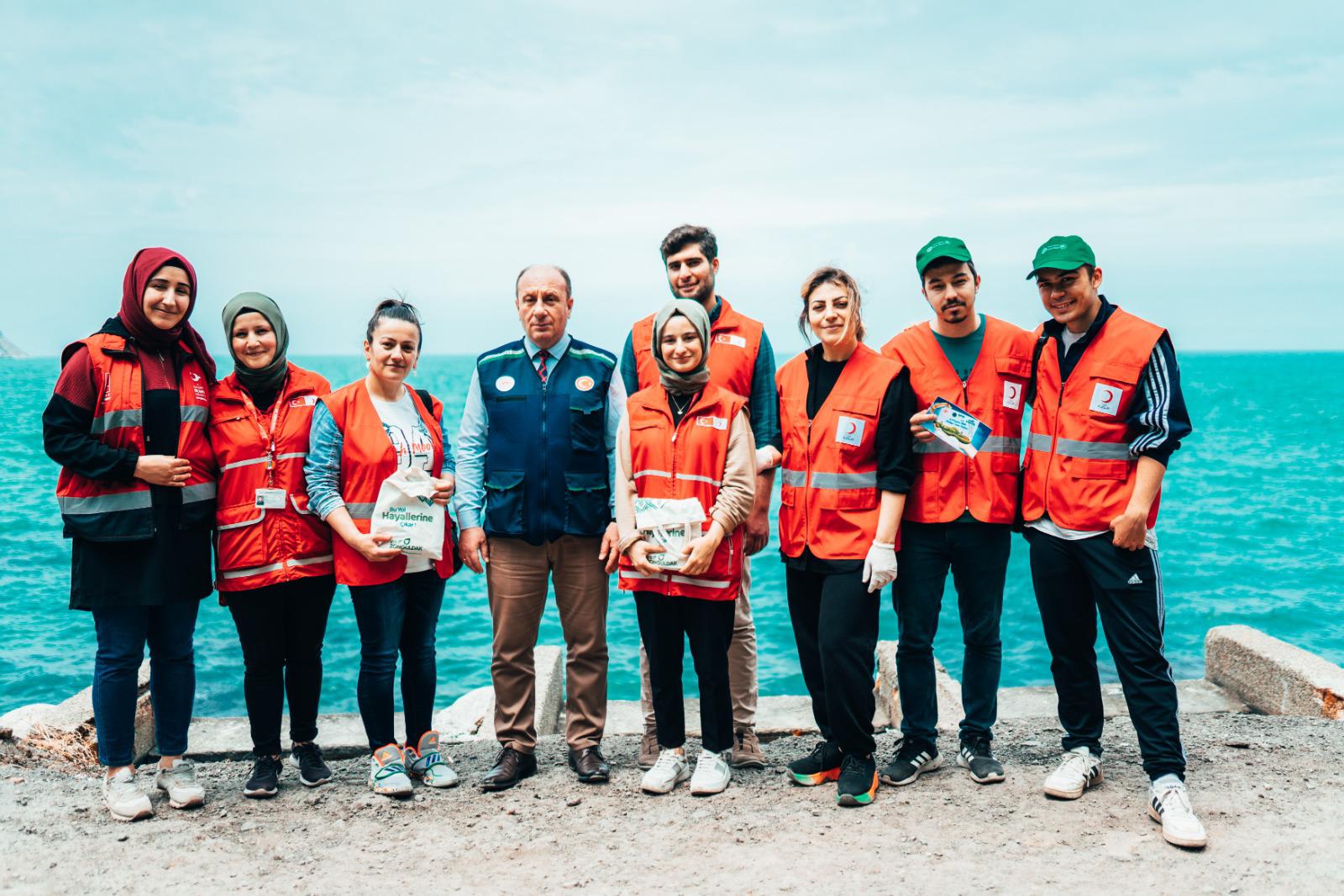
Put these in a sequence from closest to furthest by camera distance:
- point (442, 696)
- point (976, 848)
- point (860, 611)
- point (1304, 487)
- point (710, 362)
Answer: point (976, 848)
point (860, 611)
point (710, 362)
point (442, 696)
point (1304, 487)

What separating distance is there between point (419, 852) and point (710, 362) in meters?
2.58

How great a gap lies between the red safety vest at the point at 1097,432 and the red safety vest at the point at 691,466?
143 cm

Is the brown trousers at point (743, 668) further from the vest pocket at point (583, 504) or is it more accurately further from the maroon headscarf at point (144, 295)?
the maroon headscarf at point (144, 295)

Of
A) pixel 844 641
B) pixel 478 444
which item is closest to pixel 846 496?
pixel 844 641

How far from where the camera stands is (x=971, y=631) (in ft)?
14.5

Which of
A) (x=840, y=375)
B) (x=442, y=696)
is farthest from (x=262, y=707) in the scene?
(x=442, y=696)

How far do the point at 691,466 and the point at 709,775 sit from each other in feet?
4.96

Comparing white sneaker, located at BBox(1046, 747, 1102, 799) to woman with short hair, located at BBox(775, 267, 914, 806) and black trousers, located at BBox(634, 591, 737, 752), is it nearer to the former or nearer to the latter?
woman with short hair, located at BBox(775, 267, 914, 806)

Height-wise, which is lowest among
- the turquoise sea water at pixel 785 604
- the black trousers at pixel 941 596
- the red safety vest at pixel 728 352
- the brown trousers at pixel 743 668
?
the turquoise sea water at pixel 785 604

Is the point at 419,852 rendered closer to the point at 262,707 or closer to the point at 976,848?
the point at 262,707

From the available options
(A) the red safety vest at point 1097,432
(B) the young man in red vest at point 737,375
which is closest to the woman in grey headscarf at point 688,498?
(B) the young man in red vest at point 737,375

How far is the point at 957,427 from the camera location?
4.21 meters

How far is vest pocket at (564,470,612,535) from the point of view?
4488 millimetres

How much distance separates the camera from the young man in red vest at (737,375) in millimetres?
4527
